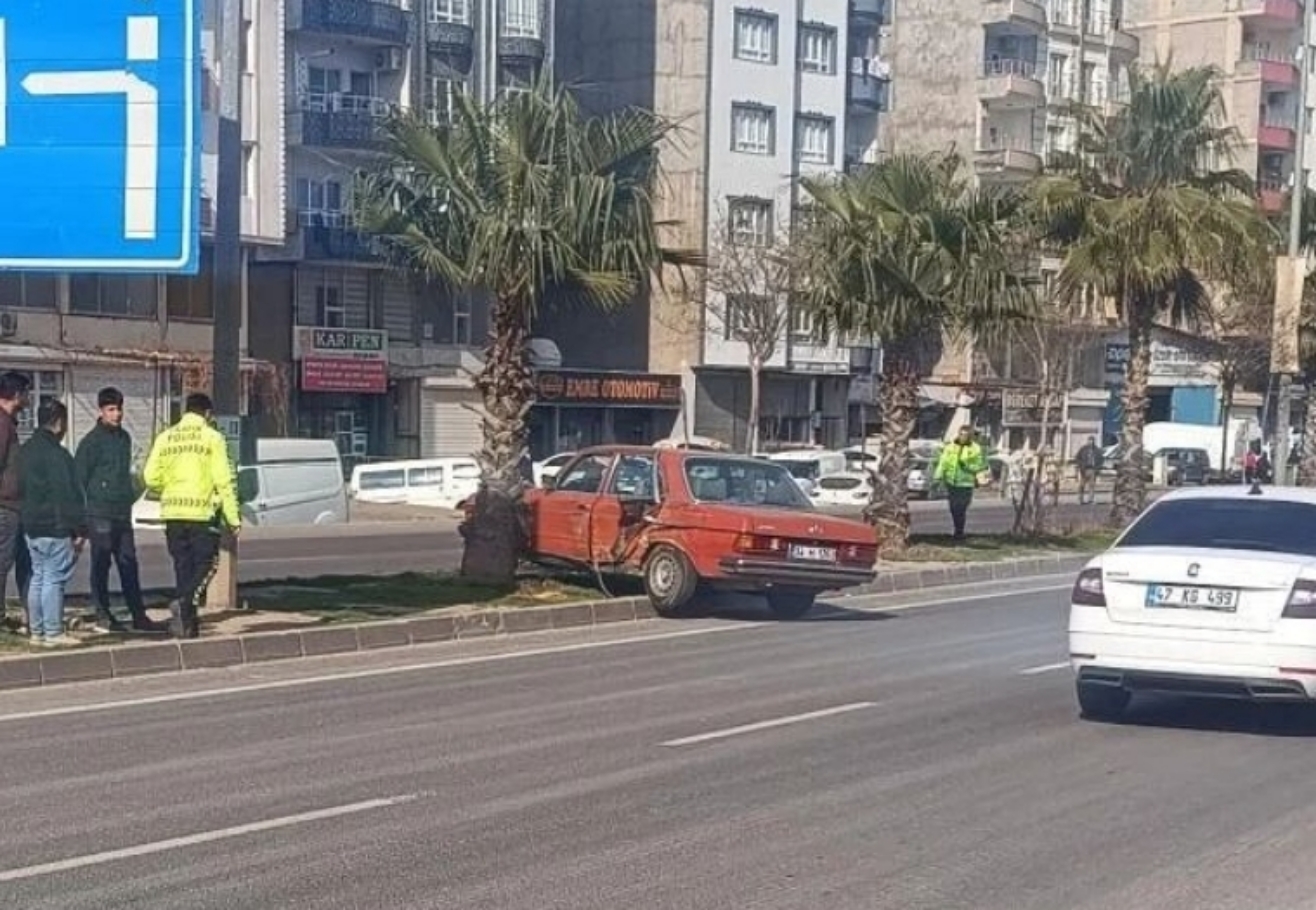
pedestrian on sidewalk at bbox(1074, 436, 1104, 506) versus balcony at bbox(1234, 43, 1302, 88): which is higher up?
balcony at bbox(1234, 43, 1302, 88)

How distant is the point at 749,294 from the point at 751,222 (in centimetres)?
480

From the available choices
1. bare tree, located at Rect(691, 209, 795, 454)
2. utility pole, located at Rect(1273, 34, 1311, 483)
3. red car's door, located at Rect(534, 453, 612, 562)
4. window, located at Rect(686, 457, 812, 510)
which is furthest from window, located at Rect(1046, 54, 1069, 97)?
red car's door, located at Rect(534, 453, 612, 562)

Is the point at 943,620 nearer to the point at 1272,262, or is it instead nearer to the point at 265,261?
the point at 1272,262

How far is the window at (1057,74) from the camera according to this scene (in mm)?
79262

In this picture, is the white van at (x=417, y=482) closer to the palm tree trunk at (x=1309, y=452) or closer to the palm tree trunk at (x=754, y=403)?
the palm tree trunk at (x=754, y=403)

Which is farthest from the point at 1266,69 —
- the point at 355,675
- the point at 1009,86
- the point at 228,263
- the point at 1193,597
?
the point at 1193,597

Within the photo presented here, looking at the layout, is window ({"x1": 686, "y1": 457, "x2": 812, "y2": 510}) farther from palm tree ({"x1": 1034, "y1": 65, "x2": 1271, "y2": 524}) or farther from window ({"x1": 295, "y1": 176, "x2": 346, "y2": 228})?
window ({"x1": 295, "y1": 176, "x2": 346, "y2": 228})

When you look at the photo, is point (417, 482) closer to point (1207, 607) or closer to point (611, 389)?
point (611, 389)

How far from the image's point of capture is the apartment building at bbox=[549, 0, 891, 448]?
63.5m

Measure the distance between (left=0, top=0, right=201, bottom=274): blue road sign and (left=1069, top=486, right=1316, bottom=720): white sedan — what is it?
24.7ft

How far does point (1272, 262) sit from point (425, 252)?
1974 centimetres

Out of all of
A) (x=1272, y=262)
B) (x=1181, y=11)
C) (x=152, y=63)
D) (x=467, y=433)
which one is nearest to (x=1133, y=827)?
(x=152, y=63)

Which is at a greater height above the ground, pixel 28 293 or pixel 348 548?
pixel 28 293

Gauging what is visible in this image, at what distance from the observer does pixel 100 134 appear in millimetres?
15672
